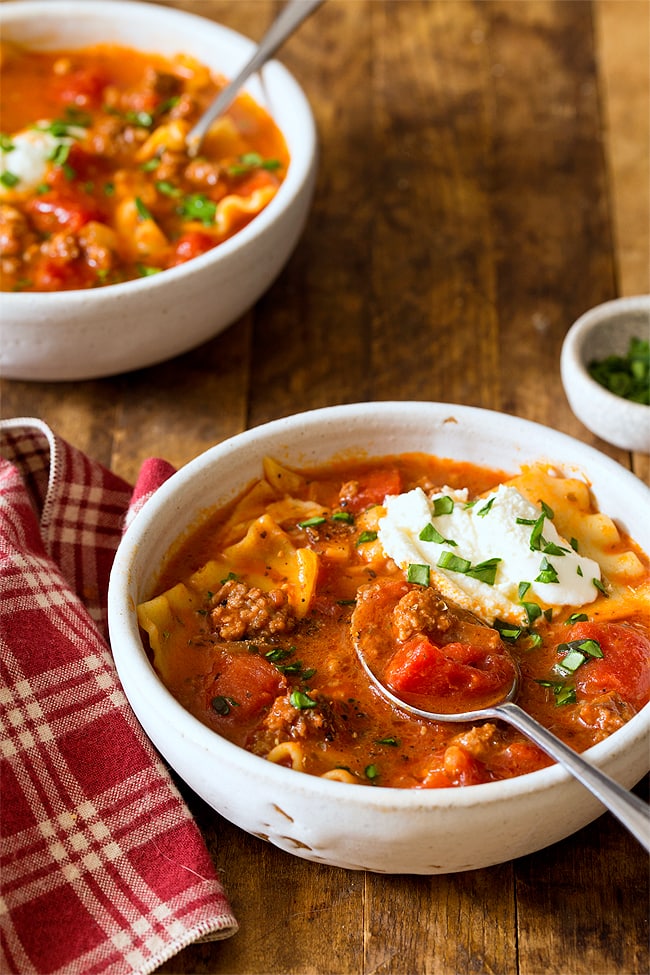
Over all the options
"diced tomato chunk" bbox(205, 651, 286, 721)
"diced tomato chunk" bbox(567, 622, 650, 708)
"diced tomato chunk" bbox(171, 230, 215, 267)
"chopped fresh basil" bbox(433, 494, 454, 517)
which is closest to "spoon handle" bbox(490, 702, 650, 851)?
"diced tomato chunk" bbox(567, 622, 650, 708)

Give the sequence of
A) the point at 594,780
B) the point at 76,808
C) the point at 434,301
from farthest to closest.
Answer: the point at 434,301, the point at 76,808, the point at 594,780

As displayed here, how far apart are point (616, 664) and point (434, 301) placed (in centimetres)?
259

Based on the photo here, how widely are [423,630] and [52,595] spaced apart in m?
1.18

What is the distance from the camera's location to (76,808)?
3.24m

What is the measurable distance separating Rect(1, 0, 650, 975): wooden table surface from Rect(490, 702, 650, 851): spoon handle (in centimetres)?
54

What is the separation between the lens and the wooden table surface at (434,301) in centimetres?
319

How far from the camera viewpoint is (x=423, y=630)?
3285 millimetres

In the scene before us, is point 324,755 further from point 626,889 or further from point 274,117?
point 274,117

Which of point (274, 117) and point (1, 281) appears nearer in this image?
point (1, 281)

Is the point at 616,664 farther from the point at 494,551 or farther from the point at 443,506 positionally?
the point at 443,506

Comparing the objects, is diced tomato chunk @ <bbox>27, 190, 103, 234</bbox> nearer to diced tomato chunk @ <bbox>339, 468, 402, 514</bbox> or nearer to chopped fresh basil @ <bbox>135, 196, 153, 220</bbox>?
chopped fresh basil @ <bbox>135, 196, 153, 220</bbox>

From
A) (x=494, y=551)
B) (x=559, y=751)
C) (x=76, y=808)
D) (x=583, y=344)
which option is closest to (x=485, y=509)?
(x=494, y=551)

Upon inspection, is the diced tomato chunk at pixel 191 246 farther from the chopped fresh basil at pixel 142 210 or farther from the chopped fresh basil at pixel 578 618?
the chopped fresh basil at pixel 578 618

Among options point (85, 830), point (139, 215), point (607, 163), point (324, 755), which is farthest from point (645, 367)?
point (85, 830)
